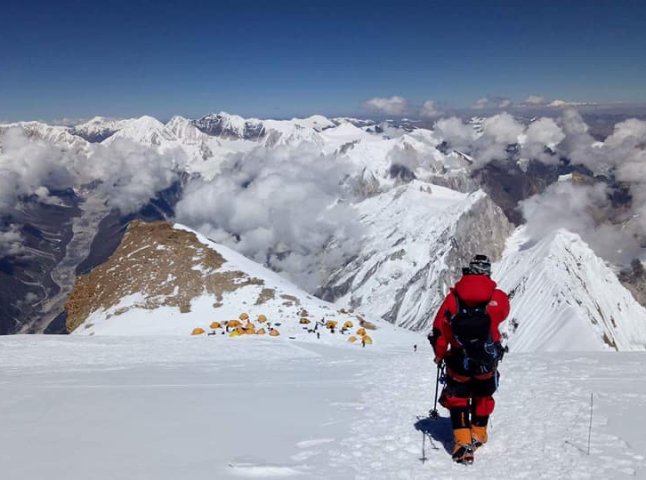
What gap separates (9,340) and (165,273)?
21.3 meters

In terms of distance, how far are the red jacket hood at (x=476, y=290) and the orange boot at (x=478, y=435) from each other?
7.96ft

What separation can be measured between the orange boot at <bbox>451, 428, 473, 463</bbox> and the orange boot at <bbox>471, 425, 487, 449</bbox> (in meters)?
0.32

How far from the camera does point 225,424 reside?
10.5 metres

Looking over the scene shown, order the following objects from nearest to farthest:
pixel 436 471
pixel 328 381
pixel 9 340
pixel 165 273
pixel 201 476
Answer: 1. pixel 201 476
2. pixel 436 471
3. pixel 328 381
4. pixel 9 340
5. pixel 165 273

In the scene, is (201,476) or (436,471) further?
(436,471)

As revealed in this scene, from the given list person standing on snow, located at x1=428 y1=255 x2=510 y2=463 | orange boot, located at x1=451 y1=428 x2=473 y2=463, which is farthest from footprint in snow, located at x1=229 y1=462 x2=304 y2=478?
person standing on snow, located at x1=428 y1=255 x2=510 y2=463

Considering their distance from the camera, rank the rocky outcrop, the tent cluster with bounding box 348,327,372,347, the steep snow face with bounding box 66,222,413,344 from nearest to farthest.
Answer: the tent cluster with bounding box 348,327,372,347, the steep snow face with bounding box 66,222,413,344, the rocky outcrop

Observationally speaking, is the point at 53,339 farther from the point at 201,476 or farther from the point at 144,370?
the point at 201,476

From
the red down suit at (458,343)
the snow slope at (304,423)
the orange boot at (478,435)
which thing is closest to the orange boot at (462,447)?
the snow slope at (304,423)

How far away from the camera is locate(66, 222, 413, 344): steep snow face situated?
39562 mm

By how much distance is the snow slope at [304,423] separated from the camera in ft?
26.4

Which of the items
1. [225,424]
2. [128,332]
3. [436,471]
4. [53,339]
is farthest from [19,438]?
[128,332]

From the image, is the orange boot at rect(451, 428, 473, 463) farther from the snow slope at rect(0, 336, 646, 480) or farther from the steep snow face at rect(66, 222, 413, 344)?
the steep snow face at rect(66, 222, 413, 344)

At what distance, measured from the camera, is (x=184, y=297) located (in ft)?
146
